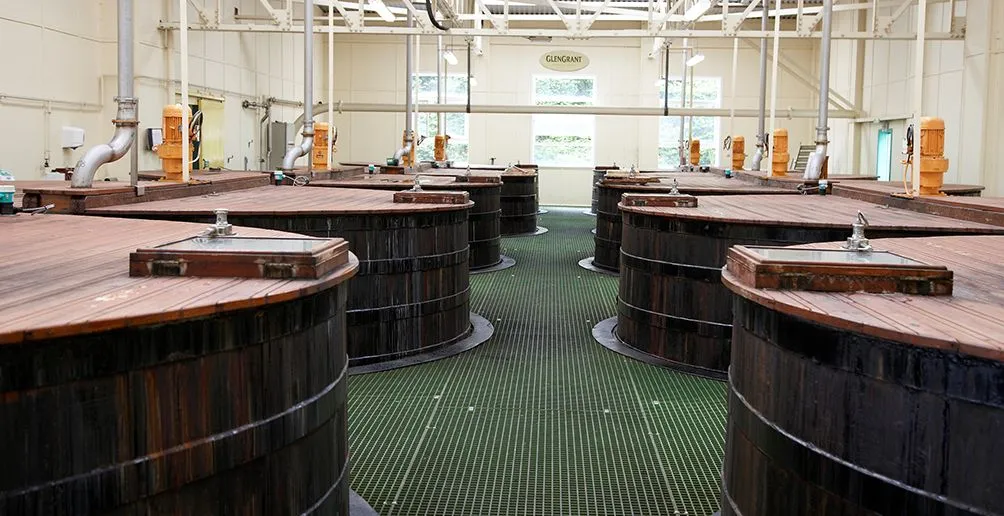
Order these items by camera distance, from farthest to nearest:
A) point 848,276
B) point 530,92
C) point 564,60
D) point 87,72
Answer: point 530,92, point 564,60, point 87,72, point 848,276

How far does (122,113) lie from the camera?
19.0 ft

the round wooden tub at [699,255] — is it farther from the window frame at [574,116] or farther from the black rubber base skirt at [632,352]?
the window frame at [574,116]

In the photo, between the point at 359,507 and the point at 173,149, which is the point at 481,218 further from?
the point at 359,507

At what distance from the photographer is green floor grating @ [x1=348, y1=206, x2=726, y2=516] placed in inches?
151

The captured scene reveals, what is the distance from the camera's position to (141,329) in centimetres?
211

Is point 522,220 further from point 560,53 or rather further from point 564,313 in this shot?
point 560,53

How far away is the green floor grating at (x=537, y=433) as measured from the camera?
3.83 m

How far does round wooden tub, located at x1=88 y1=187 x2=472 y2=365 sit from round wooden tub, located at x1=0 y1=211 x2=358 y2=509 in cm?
258

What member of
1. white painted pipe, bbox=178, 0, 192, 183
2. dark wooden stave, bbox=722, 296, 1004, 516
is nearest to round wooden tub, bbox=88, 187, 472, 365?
white painted pipe, bbox=178, 0, 192, 183

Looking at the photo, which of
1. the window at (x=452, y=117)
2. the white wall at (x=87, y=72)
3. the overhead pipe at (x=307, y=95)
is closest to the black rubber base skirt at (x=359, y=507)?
the overhead pipe at (x=307, y=95)

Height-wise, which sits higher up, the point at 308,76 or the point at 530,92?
the point at 530,92

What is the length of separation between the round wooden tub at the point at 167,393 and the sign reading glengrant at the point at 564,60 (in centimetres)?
2006

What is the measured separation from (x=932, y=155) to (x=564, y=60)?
16.5 meters

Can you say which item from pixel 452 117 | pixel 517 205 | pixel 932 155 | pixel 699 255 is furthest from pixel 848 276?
pixel 452 117
